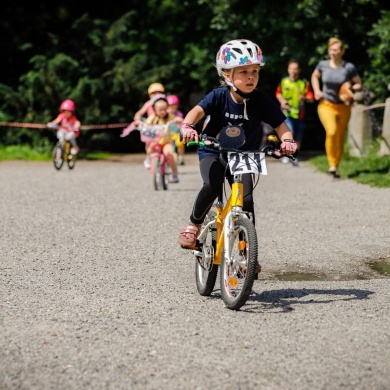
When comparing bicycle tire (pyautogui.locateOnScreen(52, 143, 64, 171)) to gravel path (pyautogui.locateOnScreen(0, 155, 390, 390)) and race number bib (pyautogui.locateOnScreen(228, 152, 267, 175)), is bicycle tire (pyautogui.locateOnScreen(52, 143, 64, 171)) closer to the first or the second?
gravel path (pyautogui.locateOnScreen(0, 155, 390, 390))

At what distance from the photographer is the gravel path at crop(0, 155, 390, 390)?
491 cm

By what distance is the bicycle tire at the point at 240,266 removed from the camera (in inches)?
240

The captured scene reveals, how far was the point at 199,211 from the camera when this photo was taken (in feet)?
22.5

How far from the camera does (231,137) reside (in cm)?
656

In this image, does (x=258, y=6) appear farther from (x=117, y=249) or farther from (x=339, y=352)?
(x=339, y=352)

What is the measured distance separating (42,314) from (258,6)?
53.1 feet

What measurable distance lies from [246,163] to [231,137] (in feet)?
0.69

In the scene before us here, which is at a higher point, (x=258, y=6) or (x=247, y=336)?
(x=258, y=6)

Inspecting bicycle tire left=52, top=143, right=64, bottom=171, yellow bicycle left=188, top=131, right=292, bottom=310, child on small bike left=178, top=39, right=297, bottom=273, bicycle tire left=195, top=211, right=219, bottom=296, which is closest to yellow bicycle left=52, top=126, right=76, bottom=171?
bicycle tire left=52, top=143, right=64, bottom=171

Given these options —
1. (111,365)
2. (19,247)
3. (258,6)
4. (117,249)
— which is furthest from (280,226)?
(258,6)

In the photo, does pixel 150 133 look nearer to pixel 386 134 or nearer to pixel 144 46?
pixel 386 134

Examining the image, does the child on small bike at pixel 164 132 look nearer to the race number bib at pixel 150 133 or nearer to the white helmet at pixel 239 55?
the race number bib at pixel 150 133

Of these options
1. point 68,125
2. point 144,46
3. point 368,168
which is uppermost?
point 144,46

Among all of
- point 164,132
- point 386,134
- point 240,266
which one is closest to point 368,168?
point 386,134
